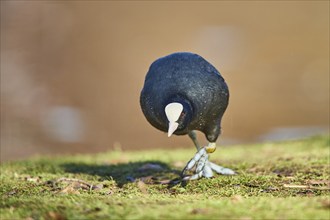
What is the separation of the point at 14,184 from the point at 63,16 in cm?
1563

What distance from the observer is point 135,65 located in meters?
17.3

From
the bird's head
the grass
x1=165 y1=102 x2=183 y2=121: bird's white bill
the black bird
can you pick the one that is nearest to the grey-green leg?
the black bird

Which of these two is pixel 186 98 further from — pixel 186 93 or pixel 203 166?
pixel 203 166

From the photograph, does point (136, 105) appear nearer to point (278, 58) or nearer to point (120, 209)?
point (278, 58)

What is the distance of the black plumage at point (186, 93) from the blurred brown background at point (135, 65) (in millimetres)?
5674

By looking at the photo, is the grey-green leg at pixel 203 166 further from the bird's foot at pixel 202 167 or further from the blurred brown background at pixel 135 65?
the blurred brown background at pixel 135 65

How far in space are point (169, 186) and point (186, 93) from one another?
2.81ft

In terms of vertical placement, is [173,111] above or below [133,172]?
above

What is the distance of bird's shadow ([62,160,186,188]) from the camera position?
5.93m

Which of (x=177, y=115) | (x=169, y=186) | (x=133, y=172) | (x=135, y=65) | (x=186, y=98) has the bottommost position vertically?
(x=169, y=186)

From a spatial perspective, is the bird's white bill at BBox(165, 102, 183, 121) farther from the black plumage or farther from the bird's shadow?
the bird's shadow

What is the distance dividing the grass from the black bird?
50 cm

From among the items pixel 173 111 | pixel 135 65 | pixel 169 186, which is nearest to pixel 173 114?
pixel 173 111

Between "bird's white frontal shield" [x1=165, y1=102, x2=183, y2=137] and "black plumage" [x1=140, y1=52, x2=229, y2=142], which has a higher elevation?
"black plumage" [x1=140, y1=52, x2=229, y2=142]
